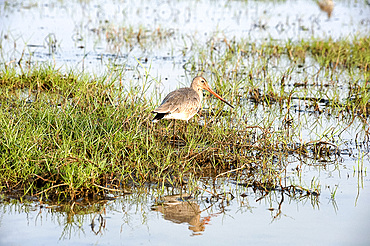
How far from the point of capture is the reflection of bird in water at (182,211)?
17.1ft

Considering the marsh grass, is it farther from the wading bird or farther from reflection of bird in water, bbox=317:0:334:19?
reflection of bird in water, bbox=317:0:334:19

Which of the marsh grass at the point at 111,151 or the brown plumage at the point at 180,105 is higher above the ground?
the brown plumage at the point at 180,105

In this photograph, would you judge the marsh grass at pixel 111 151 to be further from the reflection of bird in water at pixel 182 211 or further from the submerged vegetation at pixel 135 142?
the reflection of bird in water at pixel 182 211

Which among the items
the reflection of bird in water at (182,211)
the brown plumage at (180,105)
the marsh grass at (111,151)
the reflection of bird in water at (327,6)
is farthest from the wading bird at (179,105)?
the reflection of bird in water at (327,6)

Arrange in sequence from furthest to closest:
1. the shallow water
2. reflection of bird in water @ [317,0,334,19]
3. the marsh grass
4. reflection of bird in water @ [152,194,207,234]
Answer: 1. reflection of bird in water @ [317,0,334,19]
2. the marsh grass
3. reflection of bird in water @ [152,194,207,234]
4. the shallow water

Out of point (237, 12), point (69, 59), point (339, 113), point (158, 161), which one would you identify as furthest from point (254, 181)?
point (237, 12)

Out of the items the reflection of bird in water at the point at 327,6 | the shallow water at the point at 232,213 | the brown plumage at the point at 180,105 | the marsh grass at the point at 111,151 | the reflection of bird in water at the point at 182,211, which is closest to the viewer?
the shallow water at the point at 232,213

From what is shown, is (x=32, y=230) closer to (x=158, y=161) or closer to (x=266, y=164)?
(x=158, y=161)

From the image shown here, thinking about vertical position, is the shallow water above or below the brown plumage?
below

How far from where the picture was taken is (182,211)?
17.9 feet

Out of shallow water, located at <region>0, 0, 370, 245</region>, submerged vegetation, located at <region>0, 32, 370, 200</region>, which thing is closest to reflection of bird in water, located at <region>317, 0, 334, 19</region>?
shallow water, located at <region>0, 0, 370, 245</region>

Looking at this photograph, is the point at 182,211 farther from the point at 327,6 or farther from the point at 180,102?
the point at 327,6

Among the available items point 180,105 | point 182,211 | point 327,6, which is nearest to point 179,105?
point 180,105

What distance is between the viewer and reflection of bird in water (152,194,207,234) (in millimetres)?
5203
